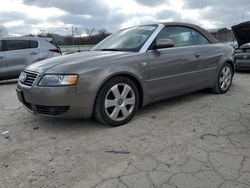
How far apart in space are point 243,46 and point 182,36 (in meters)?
4.32

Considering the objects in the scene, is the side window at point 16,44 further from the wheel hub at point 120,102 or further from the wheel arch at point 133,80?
the wheel hub at point 120,102

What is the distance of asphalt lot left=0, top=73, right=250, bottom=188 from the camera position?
274 centimetres

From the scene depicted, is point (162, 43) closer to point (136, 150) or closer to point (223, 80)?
point (136, 150)

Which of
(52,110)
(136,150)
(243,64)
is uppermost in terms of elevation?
(243,64)

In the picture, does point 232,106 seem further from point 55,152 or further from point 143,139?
point 55,152

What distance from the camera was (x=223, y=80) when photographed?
19.7 ft

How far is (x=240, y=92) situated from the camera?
6.10 m

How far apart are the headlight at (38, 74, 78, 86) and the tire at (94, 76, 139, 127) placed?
16.1 inches

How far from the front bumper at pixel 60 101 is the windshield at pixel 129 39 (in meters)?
1.21

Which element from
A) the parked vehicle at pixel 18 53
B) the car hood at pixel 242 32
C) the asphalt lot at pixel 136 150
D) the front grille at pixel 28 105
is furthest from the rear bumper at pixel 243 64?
the front grille at pixel 28 105

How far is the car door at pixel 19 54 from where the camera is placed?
8961 mm

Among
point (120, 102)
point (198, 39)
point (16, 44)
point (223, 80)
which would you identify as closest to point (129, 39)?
point (120, 102)

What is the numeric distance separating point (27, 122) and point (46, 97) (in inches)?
37.1

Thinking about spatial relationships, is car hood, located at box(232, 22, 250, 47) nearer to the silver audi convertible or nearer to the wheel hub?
the silver audi convertible
